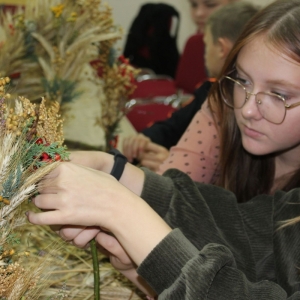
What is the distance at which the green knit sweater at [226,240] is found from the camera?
73 cm

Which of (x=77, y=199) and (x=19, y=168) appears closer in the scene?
(x=19, y=168)

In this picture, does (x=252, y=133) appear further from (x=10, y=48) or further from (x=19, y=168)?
(x=10, y=48)

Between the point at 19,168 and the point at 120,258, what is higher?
the point at 19,168

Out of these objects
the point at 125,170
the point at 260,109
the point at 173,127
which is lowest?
the point at 173,127

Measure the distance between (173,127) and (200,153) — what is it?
43 cm

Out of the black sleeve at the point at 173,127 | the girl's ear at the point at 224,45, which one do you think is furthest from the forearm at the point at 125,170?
the girl's ear at the point at 224,45

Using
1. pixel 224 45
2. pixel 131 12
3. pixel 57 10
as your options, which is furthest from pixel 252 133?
pixel 131 12

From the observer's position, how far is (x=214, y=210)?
0.96 metres

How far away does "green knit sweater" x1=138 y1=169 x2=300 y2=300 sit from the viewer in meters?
0.73

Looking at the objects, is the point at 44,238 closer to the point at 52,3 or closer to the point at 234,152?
the point at 234,152

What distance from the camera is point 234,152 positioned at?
1220mm

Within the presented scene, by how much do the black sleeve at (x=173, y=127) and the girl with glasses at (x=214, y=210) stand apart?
0.48m

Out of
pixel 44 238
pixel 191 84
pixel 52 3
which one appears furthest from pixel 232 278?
pixel 191 84

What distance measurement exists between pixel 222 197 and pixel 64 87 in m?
0.54
